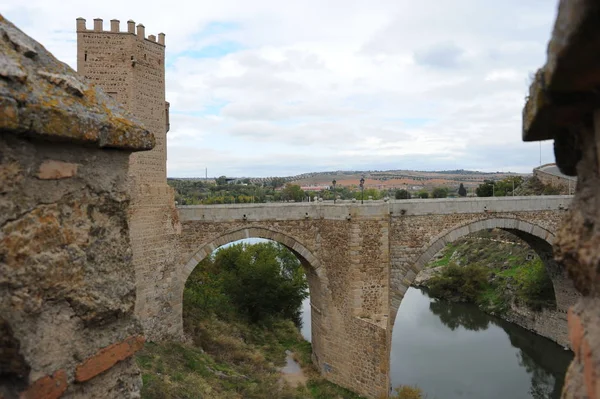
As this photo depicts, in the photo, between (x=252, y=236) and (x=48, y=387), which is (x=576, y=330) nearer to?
(x=48, y=387)

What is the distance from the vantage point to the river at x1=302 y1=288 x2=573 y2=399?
11.5 meters

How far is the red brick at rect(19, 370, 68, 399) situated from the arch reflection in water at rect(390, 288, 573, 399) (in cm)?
1059

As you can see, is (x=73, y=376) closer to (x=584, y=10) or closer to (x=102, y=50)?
(x=584, y=10)

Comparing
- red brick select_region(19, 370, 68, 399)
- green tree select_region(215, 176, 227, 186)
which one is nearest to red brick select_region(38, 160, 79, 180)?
red brick select_region(19, 370, 68, 399)

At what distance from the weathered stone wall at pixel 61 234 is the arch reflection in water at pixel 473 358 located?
10456 millimetres

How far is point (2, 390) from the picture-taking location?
4.79 feet

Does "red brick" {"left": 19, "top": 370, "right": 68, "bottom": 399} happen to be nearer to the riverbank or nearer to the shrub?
the riverbank

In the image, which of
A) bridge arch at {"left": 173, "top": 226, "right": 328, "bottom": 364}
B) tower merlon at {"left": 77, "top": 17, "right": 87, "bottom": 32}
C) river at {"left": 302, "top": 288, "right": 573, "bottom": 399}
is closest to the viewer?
tower merlon at {"left": 77, "top": 17, "right": 87, "bottom": 32}

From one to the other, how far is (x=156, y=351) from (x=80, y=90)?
7.64 m

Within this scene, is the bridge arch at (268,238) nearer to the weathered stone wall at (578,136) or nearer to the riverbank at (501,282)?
the riverbank at (501,282)

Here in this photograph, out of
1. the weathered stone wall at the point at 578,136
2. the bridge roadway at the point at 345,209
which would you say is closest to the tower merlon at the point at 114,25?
the bridge roadway at the point at 345,209

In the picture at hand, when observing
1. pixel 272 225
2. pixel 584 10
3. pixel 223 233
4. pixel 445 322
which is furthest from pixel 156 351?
pixel 445 322

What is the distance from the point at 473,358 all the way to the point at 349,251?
6.76 metres

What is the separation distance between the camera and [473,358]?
1347cm
